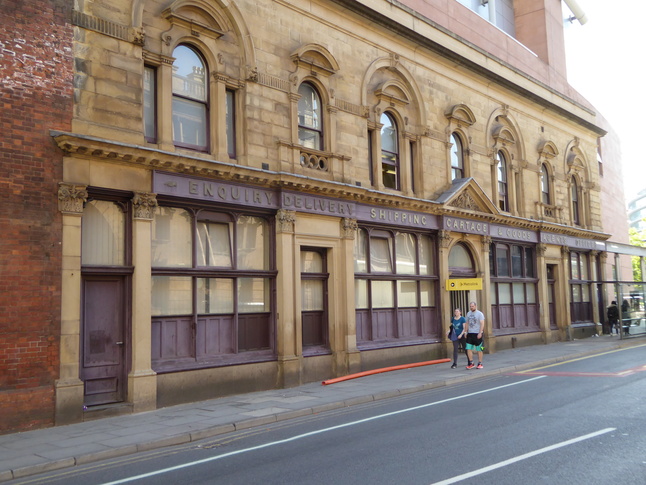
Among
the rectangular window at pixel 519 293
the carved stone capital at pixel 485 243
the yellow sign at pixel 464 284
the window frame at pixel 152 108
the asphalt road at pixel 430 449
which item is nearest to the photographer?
the asphalt road at pixel 430 449

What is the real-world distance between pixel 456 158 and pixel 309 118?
7.69 metres

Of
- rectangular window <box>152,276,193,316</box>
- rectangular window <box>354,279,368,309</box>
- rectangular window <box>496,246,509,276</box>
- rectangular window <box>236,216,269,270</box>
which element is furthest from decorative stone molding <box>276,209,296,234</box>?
rectangular window <box>496,246,509,276</box>

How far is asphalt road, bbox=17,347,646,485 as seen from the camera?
6.65 meters

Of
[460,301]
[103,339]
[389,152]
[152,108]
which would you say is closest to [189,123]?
[152,108]

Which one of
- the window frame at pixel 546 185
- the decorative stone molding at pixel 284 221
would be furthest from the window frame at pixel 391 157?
the window frame at pixel 546 185

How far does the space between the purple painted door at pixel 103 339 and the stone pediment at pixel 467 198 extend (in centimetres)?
1136

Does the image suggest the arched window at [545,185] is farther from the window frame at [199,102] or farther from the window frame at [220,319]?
the window frame at [199,102]

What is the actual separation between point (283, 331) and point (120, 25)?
7.65m

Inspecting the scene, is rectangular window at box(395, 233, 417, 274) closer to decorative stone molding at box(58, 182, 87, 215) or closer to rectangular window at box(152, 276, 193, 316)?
rectangular window at box(152, 276, 193, 316)

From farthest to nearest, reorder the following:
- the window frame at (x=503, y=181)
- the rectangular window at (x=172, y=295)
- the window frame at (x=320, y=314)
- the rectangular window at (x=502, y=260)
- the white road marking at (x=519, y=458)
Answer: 1. the window frame at (x=503, y=181)
2. the rectangular window at (x=502, y=260)
3. the window frame at (x=320, y=314)
4. the rectangular window at (x=172, y=295)
5. the white road marking at (x=519, y=458)

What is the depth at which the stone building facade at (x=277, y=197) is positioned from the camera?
1163 centimetres

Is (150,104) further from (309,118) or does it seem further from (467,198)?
(467,198)

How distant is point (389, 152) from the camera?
19.0 metres

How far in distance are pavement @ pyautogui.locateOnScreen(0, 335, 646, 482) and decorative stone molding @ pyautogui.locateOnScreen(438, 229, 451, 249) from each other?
182 inches
